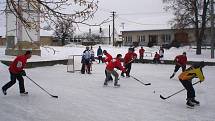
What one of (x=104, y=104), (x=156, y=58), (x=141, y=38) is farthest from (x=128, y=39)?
(x=104, y=104)

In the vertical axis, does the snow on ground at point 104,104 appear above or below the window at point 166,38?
below

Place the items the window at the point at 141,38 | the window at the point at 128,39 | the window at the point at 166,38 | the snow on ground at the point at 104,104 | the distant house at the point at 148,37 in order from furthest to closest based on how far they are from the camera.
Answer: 1. the window at the point at 128,39
2. the window at the point at 141,38
3. the window at the point at 166,38
4. the distant house at the point at 148,37
5. the snow on ground at the point at 104,104

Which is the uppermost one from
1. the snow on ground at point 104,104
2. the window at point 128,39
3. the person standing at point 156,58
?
the window at point 128,39

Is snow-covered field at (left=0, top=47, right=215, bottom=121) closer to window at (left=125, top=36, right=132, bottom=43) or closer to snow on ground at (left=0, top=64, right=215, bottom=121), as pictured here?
snow on ground at (left=0, top=64, right=215, bottom=121)

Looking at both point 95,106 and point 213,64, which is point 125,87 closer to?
point 95,106

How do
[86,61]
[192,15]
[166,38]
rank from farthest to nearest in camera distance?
1. [166,38]
2. [192,15]
3. [86,61]

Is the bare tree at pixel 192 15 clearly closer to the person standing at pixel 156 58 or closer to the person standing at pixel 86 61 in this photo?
the person standing at pixel 156 58

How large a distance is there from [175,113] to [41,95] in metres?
4.63

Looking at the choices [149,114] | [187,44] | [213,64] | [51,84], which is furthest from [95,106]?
[187,44]

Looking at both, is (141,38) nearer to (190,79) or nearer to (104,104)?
(104,104)

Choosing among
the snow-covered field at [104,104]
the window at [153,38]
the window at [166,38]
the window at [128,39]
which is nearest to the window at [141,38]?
the window at [153,38]

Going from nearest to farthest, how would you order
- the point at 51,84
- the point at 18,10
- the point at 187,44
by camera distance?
the point at 18,10 → the point at 51,84 → the point at 187,44

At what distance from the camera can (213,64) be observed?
25125 mm

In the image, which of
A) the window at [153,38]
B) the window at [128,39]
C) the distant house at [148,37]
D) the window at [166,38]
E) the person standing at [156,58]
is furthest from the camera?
the window at [128,39]
